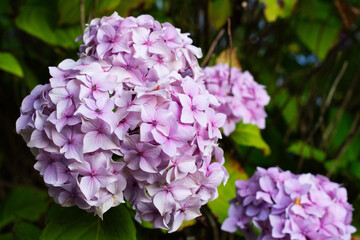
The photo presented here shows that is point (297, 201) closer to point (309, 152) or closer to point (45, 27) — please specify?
point (309, 152)

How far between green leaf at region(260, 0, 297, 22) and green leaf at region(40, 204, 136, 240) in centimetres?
80

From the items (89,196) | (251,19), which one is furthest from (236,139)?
(89,196)

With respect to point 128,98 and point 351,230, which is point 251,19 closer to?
point 351,230

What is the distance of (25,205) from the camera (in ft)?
4.95

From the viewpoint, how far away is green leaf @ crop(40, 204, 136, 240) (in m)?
0.84

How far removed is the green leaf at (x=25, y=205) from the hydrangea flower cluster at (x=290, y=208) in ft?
2.51

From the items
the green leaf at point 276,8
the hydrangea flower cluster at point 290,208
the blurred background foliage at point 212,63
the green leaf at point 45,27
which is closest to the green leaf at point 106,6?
the blurred background foliage at point 212,63

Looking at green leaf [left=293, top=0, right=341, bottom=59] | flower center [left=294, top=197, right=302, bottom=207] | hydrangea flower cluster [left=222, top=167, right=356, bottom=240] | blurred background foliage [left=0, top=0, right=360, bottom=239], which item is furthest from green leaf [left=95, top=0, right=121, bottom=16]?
green leaf [left=293, top=0, right=341, bottom=59]

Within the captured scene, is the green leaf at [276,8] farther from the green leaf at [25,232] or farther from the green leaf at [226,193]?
the green leaf at [25,232]

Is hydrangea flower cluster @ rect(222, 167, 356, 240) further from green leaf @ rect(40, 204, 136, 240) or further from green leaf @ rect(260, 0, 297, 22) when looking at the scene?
green leaf @ rect(260, 0, 297, 22)

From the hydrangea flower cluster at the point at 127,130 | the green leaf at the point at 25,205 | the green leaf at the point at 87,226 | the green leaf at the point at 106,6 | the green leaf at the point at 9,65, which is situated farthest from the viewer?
the green leaf at the point at 25,205

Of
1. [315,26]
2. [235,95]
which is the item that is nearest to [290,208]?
[235,95]

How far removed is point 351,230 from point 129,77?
616 mm

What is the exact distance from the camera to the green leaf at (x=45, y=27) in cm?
132
